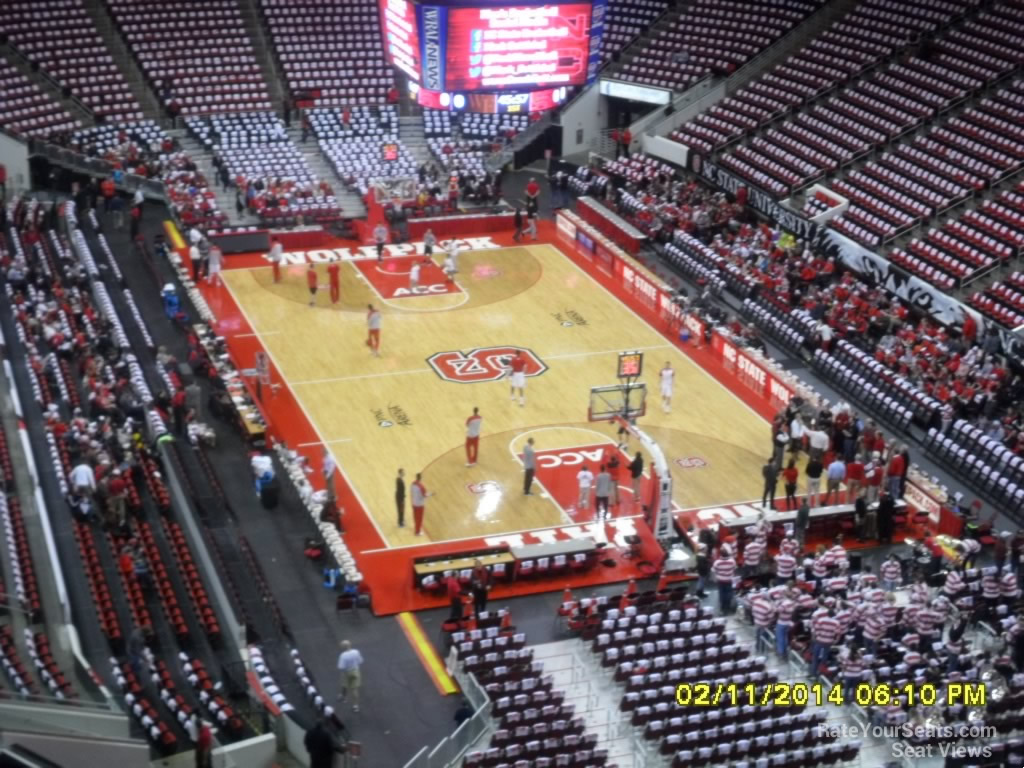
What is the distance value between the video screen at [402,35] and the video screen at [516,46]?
93 cm

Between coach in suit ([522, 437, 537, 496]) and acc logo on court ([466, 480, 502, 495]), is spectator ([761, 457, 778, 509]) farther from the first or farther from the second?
acc logo on court ([466, 480, 502, 495])

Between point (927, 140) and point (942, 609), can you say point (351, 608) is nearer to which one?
point (942, 609)

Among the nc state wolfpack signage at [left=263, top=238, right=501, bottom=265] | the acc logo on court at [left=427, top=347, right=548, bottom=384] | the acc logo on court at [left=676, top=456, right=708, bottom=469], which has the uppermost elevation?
the acc logo on court at [left=676, top=456, right=708, bottom=469]

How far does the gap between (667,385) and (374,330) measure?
7578mm

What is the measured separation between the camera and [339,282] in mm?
45406

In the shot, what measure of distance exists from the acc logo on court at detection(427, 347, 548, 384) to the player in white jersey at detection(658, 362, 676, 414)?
341 cm

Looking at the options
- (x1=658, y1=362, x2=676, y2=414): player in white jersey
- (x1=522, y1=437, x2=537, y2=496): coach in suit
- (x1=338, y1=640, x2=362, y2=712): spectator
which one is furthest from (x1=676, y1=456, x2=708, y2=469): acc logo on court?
(x1=338, y1=640, x2=362, y2=712): spectator

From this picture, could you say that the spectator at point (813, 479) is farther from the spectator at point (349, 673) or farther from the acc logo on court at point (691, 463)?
the spectator at point (349, 673)

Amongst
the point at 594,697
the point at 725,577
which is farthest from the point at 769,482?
the point at 594,697

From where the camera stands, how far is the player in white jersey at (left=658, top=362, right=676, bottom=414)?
37250 mm

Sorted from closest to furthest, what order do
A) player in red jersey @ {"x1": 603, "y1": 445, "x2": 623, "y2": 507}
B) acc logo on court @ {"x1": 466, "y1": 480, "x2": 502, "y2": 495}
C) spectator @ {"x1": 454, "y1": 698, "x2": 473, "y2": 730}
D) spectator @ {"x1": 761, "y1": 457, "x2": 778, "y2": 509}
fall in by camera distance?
1. spectator @ {"x1": 454, "y1": 698, "x2": 473, "y2": 730}
2. spectator @ {"x1": 761, "y1": 457, "x2": 778, "y2": 509}
3. player in red jersey @ {"x1": 603, "y1": 445, "x2": 623, "y2": 507}
4. acc logo on court @ {"x1": 466, "y1": 480, "x2": 502, "y2": 495}

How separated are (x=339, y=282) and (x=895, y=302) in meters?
14.9

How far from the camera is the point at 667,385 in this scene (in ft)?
122

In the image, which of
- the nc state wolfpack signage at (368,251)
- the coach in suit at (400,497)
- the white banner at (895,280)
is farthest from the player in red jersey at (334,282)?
the white banner at (895,280)
